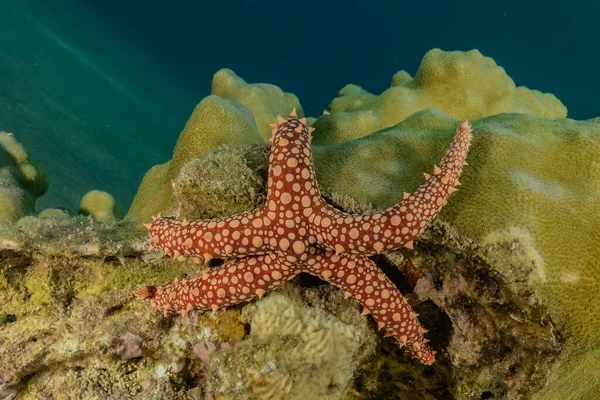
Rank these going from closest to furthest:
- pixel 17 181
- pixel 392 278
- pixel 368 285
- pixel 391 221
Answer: pixel 391 221 < pixel 368 285 < pixel 392 278 < pixel 17 181

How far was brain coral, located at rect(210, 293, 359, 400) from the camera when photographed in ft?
11.7

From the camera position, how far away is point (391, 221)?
10.4 ft

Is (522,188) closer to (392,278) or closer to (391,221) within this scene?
(391,221)

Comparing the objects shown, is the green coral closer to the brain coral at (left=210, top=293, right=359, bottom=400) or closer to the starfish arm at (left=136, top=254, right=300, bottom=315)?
the starfish arm at (left=136, top=254, right=300, bottom=315)

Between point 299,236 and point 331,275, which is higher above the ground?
point 299,236

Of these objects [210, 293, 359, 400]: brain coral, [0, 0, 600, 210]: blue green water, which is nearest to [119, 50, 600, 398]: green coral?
[210, 293, 359, 400]: brain coral

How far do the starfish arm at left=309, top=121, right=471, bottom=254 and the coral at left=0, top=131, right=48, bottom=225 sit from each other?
6263mm

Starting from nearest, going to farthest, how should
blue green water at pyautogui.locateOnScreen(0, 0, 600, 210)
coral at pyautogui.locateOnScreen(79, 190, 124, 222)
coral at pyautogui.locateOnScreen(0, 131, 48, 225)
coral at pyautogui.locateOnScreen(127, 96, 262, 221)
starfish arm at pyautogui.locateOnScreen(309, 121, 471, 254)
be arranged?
starfish arm at pyautogui.locateOnScreen(309, 121, 471, 254) < coral at pyautogui.locateOnScreen(127, 96, 262, 221) < coral at pyautogui.locateOnScreen(0, 131, 48, 225) < coral at pyautogui.locateOnScreen(79, 190, 124, 222) < blue green water at pyautogui.locateOnScreen(0, 0, 600, 210)

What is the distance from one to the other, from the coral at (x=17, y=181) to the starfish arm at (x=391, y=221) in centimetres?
626

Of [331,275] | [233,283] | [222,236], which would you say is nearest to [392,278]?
[331,275]

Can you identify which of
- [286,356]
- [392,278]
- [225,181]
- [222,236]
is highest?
[225,181]

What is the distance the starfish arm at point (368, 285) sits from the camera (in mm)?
3475

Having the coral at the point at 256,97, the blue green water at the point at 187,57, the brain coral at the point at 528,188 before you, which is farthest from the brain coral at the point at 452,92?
the blue green water at the point at 187,57

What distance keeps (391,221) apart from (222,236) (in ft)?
4.59
